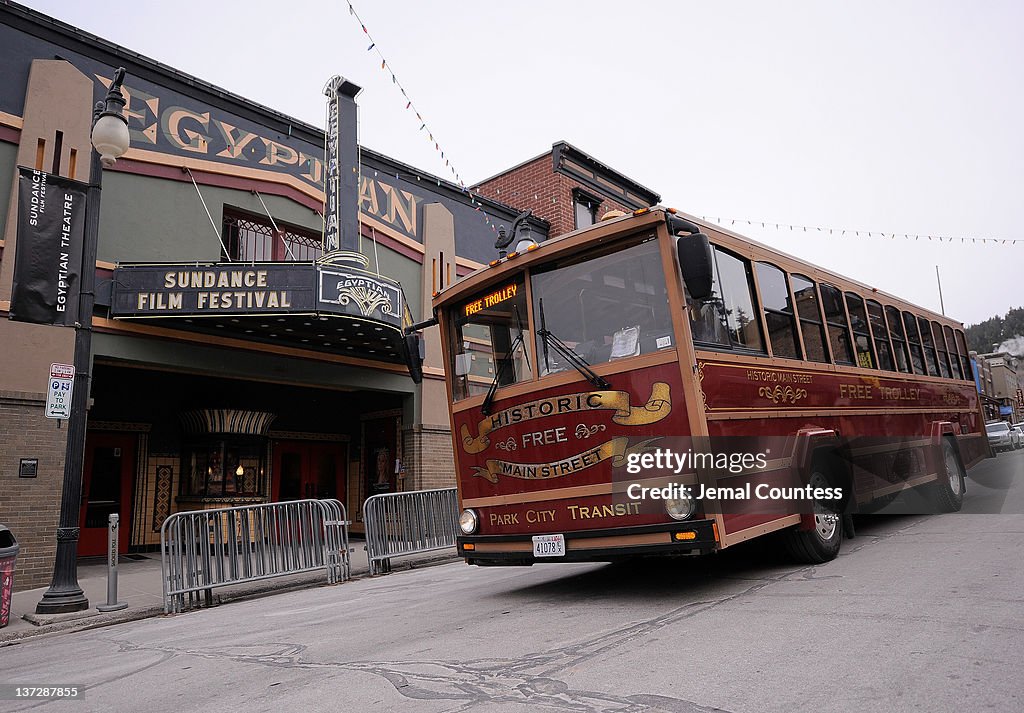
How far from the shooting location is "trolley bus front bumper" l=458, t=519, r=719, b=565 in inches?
217

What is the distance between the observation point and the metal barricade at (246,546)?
8539mm

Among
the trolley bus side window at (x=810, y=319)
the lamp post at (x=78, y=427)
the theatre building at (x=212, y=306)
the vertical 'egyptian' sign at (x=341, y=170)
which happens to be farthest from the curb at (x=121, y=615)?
the trolley bus side window at (x=810, y=319)

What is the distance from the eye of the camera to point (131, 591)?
32.1 feet

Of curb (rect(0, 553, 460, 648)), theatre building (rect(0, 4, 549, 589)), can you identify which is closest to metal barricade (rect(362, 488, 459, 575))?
curb (rect(0, 553, 460, 648))

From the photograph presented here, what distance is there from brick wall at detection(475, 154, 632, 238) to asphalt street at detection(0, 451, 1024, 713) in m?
13.3

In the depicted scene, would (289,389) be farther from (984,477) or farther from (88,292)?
(984,477)

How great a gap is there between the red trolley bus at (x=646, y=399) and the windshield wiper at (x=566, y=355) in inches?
0.5

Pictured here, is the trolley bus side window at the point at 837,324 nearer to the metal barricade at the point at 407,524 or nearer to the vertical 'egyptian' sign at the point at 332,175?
the metal barricade at the point at 407,524

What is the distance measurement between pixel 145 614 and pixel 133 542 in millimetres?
6378

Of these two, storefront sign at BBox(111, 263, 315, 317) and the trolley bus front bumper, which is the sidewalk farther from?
the trolley bus front bumper

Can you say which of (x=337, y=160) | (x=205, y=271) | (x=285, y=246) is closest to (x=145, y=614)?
(x=205, y=271)

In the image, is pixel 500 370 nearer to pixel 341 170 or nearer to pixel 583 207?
pixel 341 170

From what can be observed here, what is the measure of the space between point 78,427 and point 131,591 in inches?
105

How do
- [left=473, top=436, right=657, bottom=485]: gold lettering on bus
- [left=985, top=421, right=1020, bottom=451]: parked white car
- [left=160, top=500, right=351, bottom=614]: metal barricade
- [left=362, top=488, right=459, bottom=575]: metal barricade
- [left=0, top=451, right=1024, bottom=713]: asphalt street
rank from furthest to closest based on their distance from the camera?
1. [left=985, top=421, right=1020, bottom=451]: parked white car
2. [left=362, top=488, right=459, bottom=575]: metal barricade
3. [left=160, top=500, right=351, bottom=614]: metal barricade
4. [left=473, top=436, right=657, bottom=485]: gold lettering on bus
5. [left=0, top=451, right=1024, bottom=713]: asphalt street
